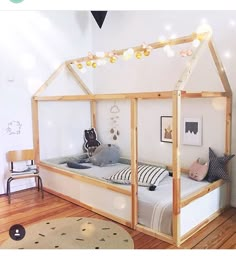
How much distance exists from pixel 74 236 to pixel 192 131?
191 centimetres

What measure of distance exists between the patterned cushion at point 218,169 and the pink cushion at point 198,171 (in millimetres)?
53

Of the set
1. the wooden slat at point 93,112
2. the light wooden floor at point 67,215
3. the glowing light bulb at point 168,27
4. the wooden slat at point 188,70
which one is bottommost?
the light wooden floor at point 67,215

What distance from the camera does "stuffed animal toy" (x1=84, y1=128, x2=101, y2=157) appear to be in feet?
15.3

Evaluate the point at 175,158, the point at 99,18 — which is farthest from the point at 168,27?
the point at 175,158

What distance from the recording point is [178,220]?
96.5 inches

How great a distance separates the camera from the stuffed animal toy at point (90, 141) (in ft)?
15.3

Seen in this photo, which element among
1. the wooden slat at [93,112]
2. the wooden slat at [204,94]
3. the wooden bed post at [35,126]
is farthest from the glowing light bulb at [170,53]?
the wooden bed post at [35,126]

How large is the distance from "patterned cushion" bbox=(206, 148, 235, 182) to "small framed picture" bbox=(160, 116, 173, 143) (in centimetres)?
74

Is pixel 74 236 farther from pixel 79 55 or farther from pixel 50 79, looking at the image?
pixel 79 55

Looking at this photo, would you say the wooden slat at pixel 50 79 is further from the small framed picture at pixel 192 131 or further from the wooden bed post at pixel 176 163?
the wooden bed post at pixel 176 163

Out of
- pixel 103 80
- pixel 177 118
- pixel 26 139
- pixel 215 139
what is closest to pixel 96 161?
pixel 26 139

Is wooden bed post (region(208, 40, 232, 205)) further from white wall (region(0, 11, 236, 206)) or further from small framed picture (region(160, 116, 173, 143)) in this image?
small framed picture (region(160, 116, 173, 143))

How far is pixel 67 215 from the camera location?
10.3 ft

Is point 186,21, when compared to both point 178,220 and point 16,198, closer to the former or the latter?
point 178,220
